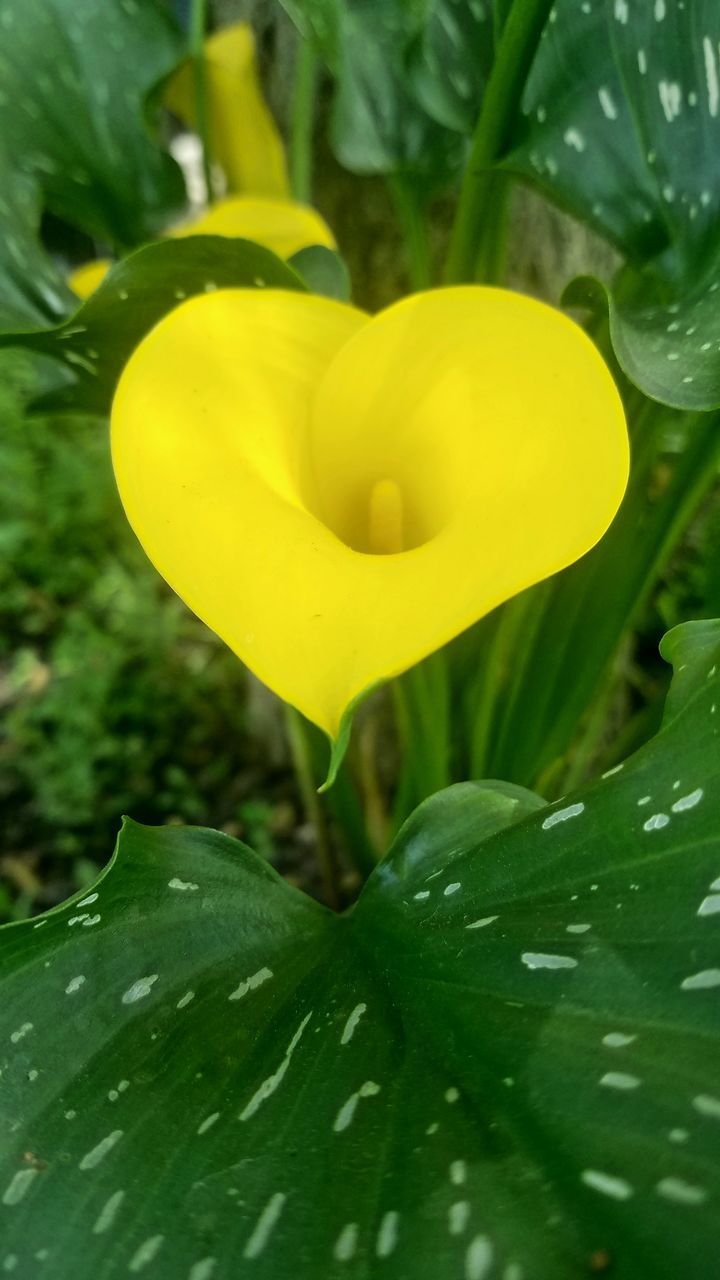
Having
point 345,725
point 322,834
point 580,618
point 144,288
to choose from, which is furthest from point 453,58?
point 322,834

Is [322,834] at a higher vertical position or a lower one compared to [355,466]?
lower

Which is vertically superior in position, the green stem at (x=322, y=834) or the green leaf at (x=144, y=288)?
the green leaf at (x=144, y=288)

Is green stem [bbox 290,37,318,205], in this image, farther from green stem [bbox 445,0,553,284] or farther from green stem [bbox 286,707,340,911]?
green stem [bbox 286,707,340,911]

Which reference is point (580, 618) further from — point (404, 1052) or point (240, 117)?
point (240, 117)

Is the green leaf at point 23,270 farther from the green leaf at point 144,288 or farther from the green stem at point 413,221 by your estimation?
the green stem at point 413,221

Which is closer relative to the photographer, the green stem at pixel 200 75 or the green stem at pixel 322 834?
the green stem at pixel 200 75

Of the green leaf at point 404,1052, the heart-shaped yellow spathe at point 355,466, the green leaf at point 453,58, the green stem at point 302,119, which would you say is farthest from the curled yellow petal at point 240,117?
the green leaf at point 404,1052

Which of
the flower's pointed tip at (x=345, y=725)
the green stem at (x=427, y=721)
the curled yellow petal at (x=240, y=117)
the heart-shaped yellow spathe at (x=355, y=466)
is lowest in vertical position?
the green stem at (x=427, y=721)
